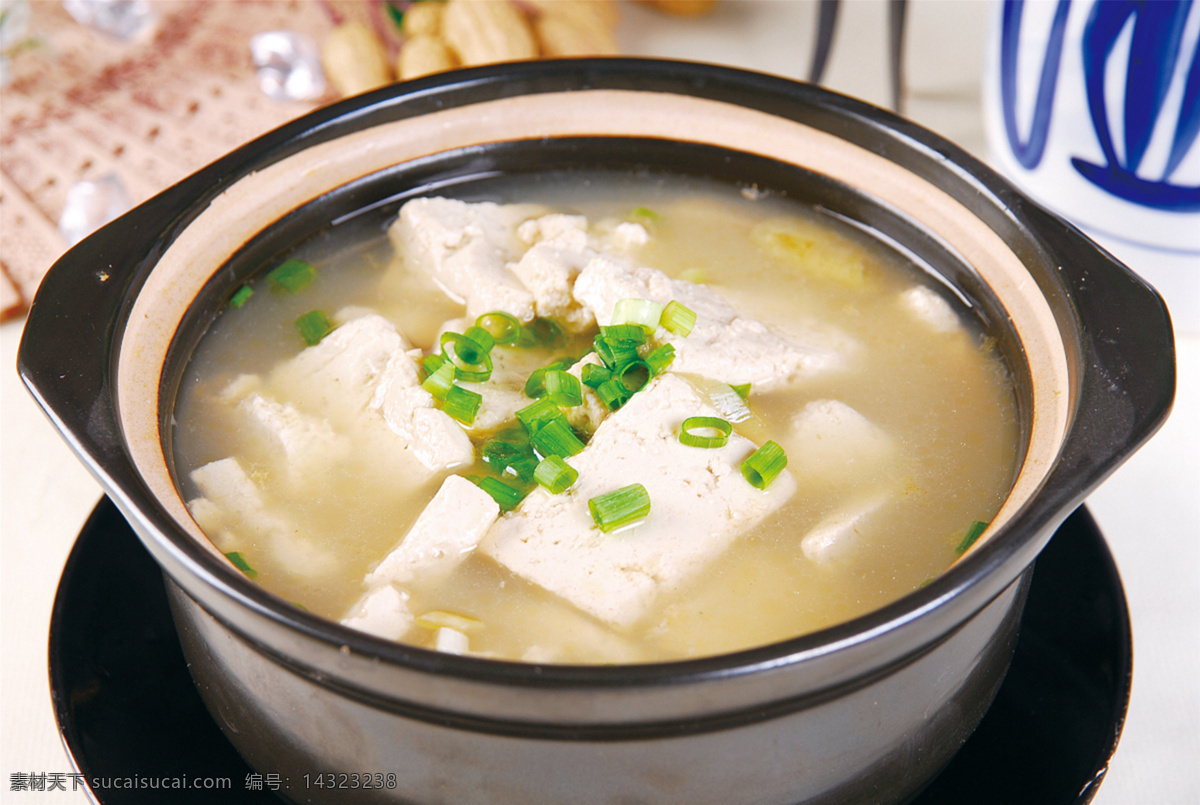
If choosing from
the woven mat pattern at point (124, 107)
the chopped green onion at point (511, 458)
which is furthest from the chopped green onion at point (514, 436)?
the woven mat pattern at point (124, 107)

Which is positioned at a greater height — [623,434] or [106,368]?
[106,368]

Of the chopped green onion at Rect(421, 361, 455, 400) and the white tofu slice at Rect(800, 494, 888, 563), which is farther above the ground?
the chopped green onion at Rect(421, 361, 455, 400)

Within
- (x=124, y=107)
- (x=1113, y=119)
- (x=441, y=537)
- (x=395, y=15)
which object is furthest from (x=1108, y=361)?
(x=124, y=107)

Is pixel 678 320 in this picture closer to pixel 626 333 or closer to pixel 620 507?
pixel 626 333

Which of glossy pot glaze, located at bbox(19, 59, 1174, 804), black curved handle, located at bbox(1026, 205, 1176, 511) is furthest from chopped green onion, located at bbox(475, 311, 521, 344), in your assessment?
black curved handle, located at bbox(1026, 205, 1176, 511)

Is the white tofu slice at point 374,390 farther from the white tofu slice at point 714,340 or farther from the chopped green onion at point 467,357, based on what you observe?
the white tofu slice at point 714,340

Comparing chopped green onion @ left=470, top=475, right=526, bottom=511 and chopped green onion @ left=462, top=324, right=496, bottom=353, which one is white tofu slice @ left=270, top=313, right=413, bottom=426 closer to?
chopped green onion @ left=462, top=324, right=496, bottom=353

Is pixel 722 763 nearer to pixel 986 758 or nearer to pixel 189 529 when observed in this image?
pixel 986 758

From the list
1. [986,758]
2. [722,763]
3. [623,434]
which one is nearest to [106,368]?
[623,434]
